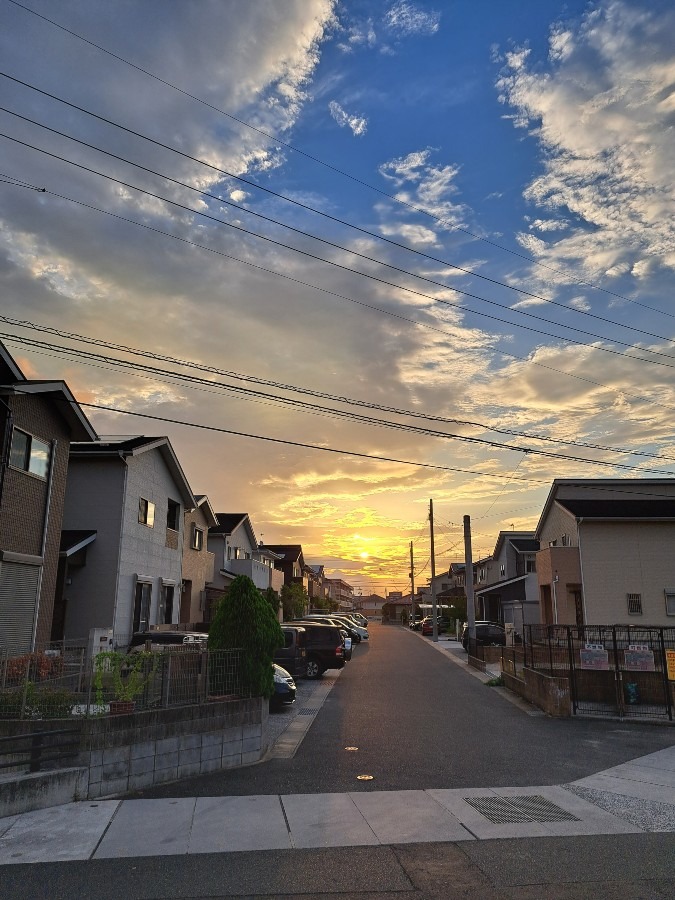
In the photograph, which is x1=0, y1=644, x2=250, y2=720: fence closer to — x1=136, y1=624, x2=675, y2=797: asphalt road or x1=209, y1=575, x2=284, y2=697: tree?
x1=209, y1=575, x2=284, y2=697: tree

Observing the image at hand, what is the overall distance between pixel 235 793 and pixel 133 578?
54.1 feet

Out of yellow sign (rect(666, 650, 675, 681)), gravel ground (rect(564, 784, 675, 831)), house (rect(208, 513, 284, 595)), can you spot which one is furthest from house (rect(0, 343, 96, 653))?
house (rect(208, 513, 284, 595))

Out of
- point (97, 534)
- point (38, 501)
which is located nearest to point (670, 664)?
point (38, 501)

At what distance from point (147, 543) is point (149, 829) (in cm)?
1919

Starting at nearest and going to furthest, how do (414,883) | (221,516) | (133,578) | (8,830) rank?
(414,883), (8,830), (133,578), (221,516)

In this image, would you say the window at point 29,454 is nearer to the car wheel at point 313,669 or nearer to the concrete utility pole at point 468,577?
the car wheel at point 313,669

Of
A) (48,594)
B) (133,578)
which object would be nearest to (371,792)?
(48,594)

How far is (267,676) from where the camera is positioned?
12102 millimetres

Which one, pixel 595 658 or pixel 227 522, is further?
pixel 227 522

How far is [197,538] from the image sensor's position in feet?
116

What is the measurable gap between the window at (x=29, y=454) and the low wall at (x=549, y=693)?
47.7ft

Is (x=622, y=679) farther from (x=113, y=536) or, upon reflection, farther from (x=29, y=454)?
(x=113, y=536)

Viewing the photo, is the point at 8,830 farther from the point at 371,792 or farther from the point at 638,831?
the point at 638,831

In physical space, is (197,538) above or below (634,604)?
above
